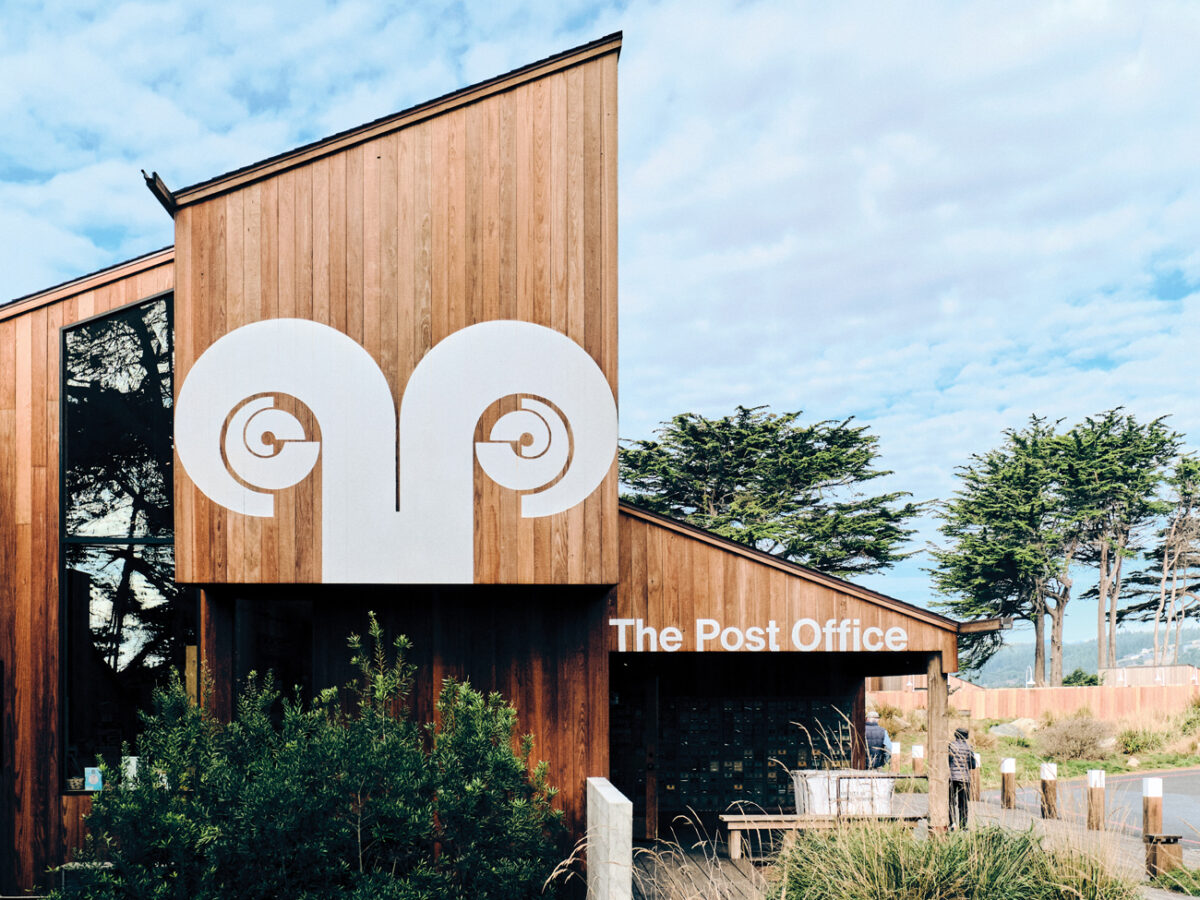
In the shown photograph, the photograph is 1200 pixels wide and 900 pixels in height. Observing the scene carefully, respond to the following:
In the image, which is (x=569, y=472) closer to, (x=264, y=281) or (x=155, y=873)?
(x=264, y=281)

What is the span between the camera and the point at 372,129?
7.56 meters

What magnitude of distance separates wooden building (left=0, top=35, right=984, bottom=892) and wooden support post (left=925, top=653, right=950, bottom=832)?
8 cm

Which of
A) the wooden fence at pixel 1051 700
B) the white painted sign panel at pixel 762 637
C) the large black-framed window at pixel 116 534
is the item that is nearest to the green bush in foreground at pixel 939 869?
the white painted sign panel at pixel 762 637

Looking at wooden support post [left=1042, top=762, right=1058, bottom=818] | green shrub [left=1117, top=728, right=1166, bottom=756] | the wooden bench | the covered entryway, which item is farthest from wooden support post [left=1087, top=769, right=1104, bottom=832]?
green shrub [left=1117, top=728, right=1166, bottom=756]

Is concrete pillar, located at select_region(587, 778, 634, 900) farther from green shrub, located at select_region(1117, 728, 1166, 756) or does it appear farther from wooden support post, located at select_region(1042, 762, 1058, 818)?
green shrub, located at select_region(1117, 728, 1166, 756)

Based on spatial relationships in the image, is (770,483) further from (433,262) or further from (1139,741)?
(433,262)

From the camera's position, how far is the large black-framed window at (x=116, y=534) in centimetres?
810

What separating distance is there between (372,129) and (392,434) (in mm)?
2565

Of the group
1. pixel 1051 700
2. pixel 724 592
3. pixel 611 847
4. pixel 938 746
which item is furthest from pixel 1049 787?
pixel 1051 700

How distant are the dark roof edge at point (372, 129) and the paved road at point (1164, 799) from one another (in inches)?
384

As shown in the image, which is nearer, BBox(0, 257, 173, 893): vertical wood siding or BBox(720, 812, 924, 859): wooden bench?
BBox(0, 257, 173, 893): vertical wood siding

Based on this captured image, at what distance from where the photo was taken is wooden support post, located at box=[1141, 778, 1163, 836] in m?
9.01

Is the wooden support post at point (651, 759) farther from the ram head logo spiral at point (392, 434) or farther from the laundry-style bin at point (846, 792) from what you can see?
the ram head logo spiral at point (392, 434)

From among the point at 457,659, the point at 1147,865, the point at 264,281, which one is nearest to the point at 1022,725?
the point at 1147,865
